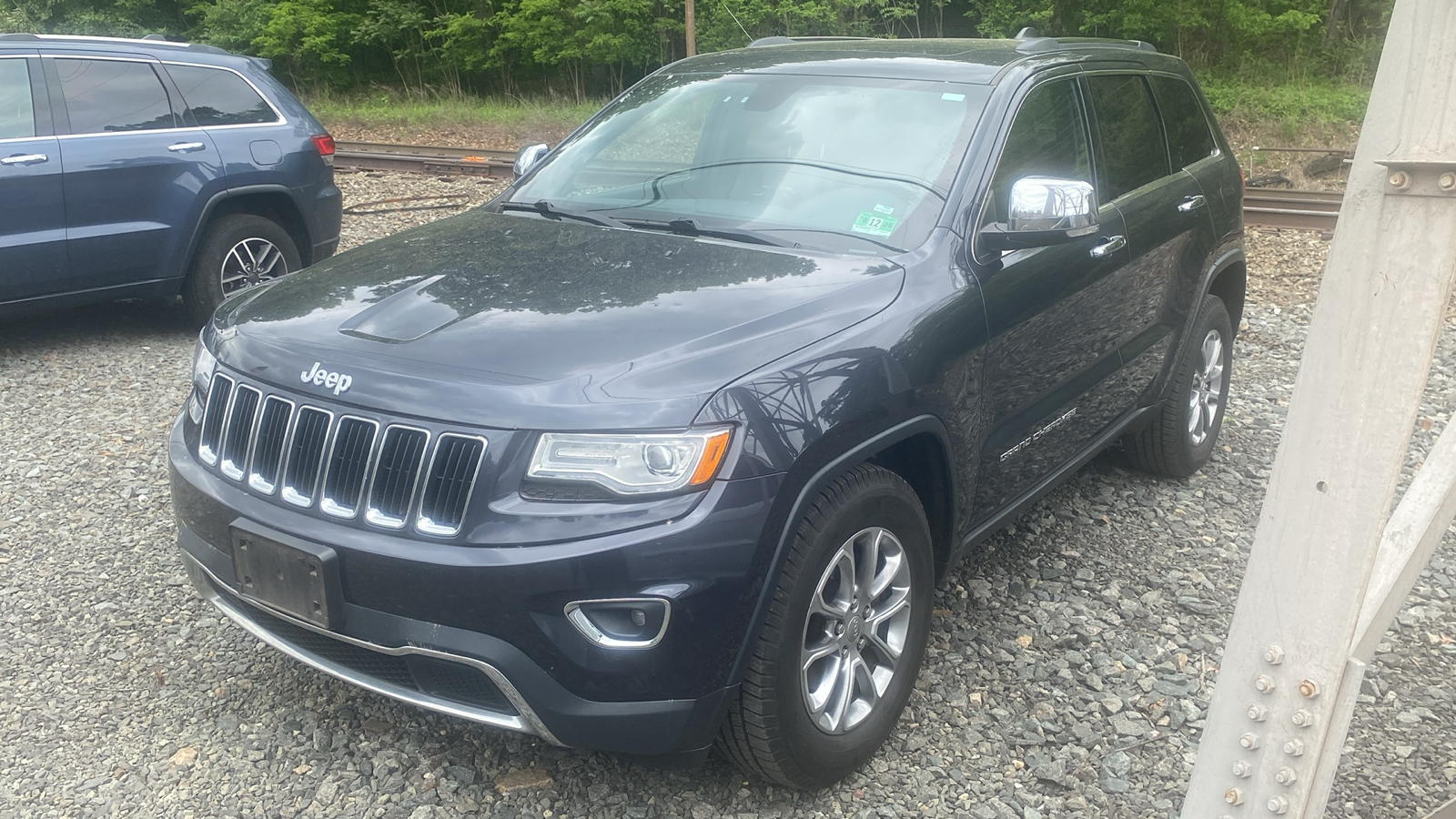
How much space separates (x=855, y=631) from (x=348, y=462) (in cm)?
128

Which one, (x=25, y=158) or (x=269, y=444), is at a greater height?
(x=25, y=158)

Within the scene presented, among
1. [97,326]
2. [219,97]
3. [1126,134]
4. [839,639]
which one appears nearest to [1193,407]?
[1126,134]

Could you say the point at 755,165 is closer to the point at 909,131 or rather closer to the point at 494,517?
the point at 909,131

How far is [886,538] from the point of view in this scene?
290 centimetres

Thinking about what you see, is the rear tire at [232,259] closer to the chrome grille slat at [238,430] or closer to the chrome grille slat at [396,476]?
the chrome grille slat at [238,430]

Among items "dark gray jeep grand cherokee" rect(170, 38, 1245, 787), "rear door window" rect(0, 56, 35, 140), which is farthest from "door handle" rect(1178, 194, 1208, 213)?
"rear door window" rect(0, 56, 35, 140)

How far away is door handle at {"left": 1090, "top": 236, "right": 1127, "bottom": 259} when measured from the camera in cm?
381

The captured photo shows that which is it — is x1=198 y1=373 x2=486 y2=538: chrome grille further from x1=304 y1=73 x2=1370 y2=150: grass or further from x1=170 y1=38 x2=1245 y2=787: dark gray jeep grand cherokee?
x1=304 y1=73 x2=1370 y2=150: grass

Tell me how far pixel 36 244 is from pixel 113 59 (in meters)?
1.29

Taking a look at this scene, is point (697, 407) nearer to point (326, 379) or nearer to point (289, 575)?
point (326, 379)

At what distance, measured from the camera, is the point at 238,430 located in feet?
9.20

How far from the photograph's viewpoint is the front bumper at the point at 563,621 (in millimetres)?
2340

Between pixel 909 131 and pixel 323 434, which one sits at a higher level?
pixel 909 131

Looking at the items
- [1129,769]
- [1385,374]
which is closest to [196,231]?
[1129,769]
